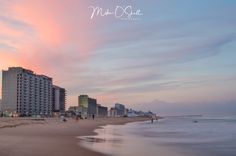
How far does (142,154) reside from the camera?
2312 cm

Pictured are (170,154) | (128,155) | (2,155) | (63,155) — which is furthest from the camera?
(170,154)

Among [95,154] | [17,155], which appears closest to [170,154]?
[95,154]

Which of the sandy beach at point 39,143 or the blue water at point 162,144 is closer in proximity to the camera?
the sandy beach at point 39,143

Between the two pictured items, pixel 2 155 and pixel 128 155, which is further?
pixel 128 155

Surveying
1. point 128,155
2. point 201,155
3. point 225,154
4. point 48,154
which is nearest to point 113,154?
point 128,155

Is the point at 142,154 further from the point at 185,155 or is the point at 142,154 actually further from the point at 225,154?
the point at 225,154

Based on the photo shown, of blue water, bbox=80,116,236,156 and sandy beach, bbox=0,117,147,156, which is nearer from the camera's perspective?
sandy beach, bbox=0,117,147,156

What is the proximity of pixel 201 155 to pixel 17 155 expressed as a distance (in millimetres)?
11271

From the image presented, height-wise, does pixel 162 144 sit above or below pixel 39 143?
below

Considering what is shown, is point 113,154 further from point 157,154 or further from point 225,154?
point 225,154

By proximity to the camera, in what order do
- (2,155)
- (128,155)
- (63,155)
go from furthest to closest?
(128,155) → (63,155) → (2,155)

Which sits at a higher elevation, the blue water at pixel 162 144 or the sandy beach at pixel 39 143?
the sandy beach at pixel 39 143

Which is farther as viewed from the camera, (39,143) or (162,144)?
(162,144)

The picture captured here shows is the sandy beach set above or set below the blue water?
above
